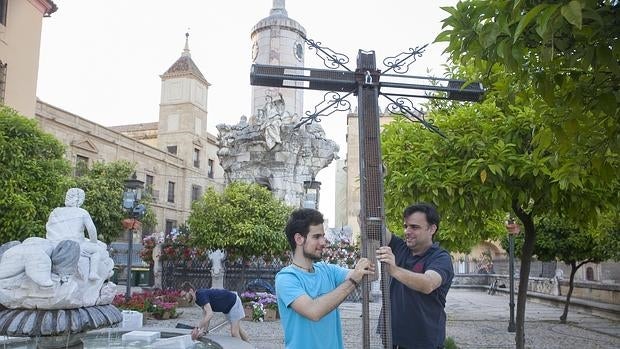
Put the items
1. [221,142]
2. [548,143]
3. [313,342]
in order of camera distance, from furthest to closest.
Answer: [221,142]
[548,143]
[313,342]

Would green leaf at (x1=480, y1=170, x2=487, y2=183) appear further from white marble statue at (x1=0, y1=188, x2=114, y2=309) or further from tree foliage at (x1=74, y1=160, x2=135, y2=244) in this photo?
tree foliage at (x1=74, y1=160, x2=135, y2=244)

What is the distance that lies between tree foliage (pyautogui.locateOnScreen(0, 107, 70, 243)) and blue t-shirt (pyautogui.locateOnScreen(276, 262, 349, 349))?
12677 millimetres

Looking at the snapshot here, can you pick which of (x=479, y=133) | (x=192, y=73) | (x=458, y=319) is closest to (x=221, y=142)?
(x=458, y=319)

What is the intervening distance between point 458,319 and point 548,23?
1524cm

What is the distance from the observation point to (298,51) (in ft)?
84.1

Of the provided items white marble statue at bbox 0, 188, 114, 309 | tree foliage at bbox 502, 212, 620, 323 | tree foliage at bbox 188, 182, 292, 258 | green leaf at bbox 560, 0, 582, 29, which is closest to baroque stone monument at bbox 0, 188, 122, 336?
white marble statue at bbox 0, 188, 114, 309

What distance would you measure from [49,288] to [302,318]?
149 inches

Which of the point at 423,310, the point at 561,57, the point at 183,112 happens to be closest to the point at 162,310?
the point at 423,310

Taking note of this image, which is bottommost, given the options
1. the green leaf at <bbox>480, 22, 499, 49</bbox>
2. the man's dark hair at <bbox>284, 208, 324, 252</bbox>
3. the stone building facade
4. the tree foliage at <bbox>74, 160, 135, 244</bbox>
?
the man's dark hair at <bbox>284, 208, 324, 252</bbox>

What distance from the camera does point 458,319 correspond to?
16.4 metres

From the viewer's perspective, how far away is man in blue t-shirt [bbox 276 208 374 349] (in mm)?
2775

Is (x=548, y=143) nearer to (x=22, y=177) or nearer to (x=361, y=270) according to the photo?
(x=361, y=270)

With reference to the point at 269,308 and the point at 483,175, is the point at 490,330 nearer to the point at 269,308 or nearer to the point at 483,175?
the point at 269,308

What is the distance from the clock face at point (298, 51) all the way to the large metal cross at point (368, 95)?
72.6ft
